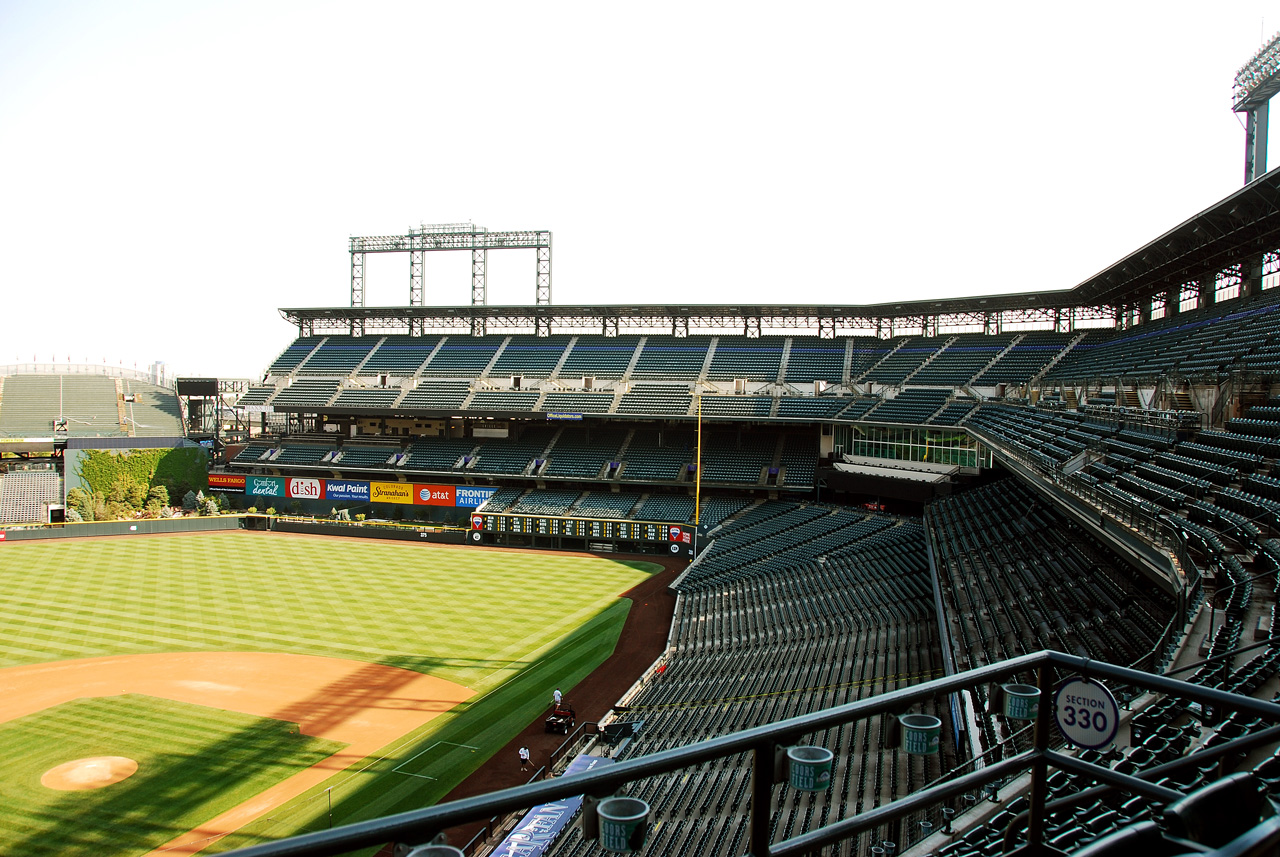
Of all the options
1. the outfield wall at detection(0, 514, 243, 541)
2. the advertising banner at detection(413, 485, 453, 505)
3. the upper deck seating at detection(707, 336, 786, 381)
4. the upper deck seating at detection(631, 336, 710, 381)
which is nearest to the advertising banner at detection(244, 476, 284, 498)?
the outfield wall at detection(0, 514, 243, 541)

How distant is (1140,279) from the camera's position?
116 ft

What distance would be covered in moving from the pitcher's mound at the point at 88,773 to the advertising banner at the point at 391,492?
3432 cm

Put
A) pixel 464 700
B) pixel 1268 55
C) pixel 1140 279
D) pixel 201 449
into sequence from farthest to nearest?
1. pixel 201 449
2. pixel 1140 279
3. pixel 1268 55
4. pixel 464 700

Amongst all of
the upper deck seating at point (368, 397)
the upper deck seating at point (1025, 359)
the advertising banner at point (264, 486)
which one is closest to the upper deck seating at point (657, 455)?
the upper deck seating at point (368, 397)

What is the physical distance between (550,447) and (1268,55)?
145 feet

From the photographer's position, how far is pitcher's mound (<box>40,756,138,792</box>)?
1612cm

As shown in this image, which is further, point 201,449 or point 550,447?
point 201,449

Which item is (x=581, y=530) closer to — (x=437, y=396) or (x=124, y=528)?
(x=437, y=396)

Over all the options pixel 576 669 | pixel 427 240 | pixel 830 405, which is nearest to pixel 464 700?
pixel 576 669

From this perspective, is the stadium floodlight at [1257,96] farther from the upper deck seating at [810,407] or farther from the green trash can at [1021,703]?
the green trash can at [1021,703]

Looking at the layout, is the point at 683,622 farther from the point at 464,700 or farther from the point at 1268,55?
the point at 1268,55

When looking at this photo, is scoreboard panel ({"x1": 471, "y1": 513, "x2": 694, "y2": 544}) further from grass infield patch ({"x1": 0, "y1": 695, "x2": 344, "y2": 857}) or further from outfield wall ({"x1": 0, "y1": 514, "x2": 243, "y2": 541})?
grass infield patch ({"x1": 0, "y1": 695, "x2": 344, "y2": 857})

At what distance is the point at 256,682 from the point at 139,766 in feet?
17.8

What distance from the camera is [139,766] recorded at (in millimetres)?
17062
